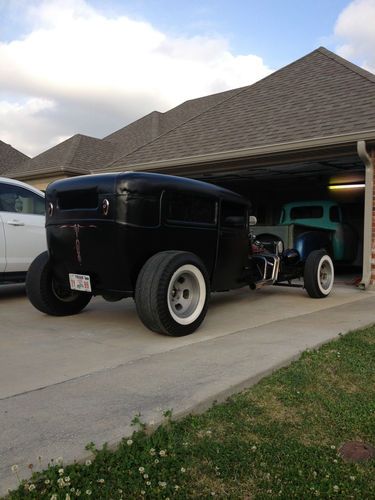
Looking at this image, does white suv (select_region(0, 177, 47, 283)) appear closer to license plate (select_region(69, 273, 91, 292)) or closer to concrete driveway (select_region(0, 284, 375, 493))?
concrete driveway (select_region(0, 284, 375, 493))

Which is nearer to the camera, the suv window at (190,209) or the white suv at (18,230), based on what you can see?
the suv window at (190,209)

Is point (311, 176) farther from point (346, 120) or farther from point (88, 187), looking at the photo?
point (88, 187)

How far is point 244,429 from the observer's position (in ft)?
8.88

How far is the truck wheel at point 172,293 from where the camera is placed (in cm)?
433

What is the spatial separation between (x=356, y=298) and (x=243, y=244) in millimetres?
2409

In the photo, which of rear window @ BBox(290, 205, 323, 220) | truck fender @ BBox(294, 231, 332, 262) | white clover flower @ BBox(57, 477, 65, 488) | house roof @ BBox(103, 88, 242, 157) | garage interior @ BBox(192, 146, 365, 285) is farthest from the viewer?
house roof @ BBox(103, 88, 242, 157)

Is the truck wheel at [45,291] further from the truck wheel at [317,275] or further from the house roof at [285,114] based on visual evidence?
the house roof at [285,114]

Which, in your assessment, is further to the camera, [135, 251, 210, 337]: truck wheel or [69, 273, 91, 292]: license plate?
[69, 273, 91, 292]: license plate

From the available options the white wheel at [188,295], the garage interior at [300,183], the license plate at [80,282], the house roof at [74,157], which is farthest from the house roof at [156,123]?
the white wheel at [188,295]

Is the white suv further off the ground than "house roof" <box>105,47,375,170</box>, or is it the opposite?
"house roof" <box>105,47,375,170</box>

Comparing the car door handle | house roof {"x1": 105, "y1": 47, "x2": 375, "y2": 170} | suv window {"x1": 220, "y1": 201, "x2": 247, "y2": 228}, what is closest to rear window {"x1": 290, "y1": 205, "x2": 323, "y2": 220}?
house roof {"x1": 105, "y1": 47, "x2": 375, "y2": 170}

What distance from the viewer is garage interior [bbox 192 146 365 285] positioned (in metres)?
9.69

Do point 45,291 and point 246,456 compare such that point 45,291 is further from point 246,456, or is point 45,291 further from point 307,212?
point 307,212

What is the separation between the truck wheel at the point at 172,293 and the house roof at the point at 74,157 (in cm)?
1237
